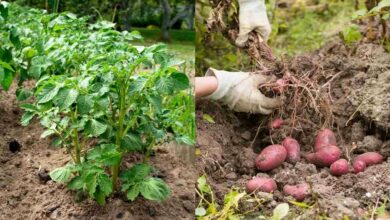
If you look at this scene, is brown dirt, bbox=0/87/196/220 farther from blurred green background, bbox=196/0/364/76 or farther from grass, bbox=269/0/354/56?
grass, bbox=269/0/354/56

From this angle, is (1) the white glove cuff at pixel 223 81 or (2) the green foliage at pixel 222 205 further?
(1) the white glove cuff at pixel 223 81

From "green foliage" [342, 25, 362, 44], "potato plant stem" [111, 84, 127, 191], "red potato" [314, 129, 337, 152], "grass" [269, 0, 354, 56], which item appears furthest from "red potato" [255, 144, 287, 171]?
"grass" [269, 0, 354, 56]

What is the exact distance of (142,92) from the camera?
1.62 m

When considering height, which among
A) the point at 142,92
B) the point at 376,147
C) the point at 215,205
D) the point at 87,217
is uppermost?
the point at 142,92

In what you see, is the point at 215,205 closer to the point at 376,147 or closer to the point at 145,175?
the point at 145,175

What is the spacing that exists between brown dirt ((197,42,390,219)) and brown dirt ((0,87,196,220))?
20 cm

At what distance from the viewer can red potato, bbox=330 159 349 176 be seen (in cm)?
161

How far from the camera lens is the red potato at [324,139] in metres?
1.75

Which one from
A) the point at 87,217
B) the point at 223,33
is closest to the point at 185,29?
the point at 223,33

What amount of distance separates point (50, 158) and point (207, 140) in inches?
25.1

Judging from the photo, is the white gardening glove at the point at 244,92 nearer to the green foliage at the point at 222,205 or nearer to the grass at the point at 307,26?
the green foliage at the point at 222,205

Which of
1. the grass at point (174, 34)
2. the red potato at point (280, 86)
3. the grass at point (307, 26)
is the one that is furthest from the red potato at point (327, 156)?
the grass at point (307, 26)

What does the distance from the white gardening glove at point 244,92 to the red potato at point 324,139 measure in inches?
6.2

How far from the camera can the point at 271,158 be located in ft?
5.55
